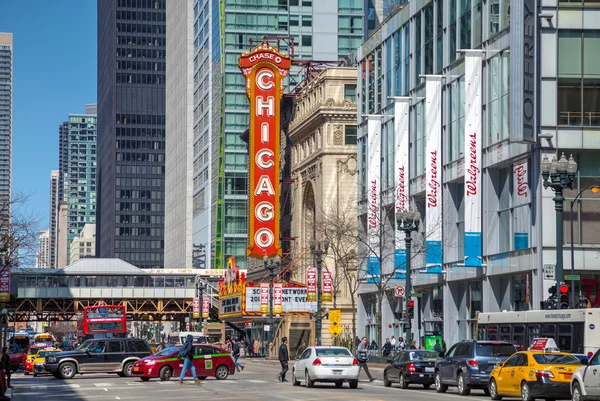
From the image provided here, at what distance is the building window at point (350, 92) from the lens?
102312mm

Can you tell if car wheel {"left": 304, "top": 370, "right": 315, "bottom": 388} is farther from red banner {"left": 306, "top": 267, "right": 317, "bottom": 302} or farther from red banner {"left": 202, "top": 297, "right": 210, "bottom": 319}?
red banner {"left": 202, "top": 297, "right": 210, "bottom": 319}

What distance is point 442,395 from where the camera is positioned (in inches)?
1503

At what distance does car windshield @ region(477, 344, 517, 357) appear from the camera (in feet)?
126

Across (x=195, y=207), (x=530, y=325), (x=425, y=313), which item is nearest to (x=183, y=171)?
(x=195, y=207)

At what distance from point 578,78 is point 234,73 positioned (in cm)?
8845

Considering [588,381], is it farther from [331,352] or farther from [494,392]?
[331,352]

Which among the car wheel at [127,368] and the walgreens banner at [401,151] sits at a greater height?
the walgreens banner at [401,151]

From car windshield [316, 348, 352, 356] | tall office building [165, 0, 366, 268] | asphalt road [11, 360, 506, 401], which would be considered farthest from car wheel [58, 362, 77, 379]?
tall office building [165, 0, 366, 268]

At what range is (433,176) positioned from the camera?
6750cm

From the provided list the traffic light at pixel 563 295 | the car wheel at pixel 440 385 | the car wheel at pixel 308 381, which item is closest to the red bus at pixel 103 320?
the car wheel at pixel 308 381

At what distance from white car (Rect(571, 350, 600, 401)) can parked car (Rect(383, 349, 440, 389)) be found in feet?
46.4

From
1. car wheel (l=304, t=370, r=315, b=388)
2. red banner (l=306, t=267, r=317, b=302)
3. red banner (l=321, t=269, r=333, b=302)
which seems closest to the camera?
car wheel (l=304, t=370, r=315, b=388)

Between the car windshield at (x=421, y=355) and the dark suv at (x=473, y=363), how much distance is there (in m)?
3.95

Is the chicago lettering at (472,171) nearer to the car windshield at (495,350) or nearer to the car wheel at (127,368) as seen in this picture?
the car wheel at (127,368)
